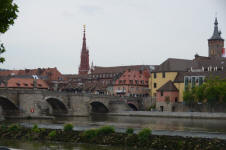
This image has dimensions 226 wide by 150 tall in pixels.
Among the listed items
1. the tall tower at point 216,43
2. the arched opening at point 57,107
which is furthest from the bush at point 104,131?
the tall tower at point 216,43

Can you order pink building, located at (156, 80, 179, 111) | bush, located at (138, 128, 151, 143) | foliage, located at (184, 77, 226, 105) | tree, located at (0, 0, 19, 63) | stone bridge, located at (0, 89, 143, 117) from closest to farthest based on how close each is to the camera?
tree, located at (0, 0, 19, 63) < bush, located at (138, 128, 151, 143) < stone bridge, located at (0, 89, 143, 117) < foliage, located at (184, 77, 226, 105) < pink building, located at (156, 80, 179, 111)

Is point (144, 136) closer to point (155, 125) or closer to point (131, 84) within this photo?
point (155, 125)

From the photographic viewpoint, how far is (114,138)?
42.9 metres

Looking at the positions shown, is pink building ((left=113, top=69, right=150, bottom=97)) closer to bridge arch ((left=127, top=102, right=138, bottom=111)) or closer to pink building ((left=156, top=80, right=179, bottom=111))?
bridge arch ((left=127, top=102, right=138, bottom=111))

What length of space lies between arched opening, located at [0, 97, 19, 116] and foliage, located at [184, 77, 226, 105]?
4047 centimetres

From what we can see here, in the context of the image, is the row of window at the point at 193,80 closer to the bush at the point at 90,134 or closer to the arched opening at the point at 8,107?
the arched opening at the point at 8,107

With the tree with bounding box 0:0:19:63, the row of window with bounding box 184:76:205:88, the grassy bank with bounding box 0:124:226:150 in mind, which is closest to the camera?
the tree with bounding box 0:0:19:63

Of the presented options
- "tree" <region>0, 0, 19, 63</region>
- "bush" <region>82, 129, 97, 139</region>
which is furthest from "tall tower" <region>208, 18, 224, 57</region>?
"tree" <region>0, 0, 19, 63</region>

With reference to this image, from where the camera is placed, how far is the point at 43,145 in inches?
1697

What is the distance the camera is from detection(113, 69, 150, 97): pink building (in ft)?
450

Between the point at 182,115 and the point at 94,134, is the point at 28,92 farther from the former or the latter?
the point at 94,134

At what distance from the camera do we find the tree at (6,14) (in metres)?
31.2

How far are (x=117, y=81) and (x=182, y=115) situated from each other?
45546 millimetres

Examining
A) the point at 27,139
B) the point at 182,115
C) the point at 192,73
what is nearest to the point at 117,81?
the point at 192,73
